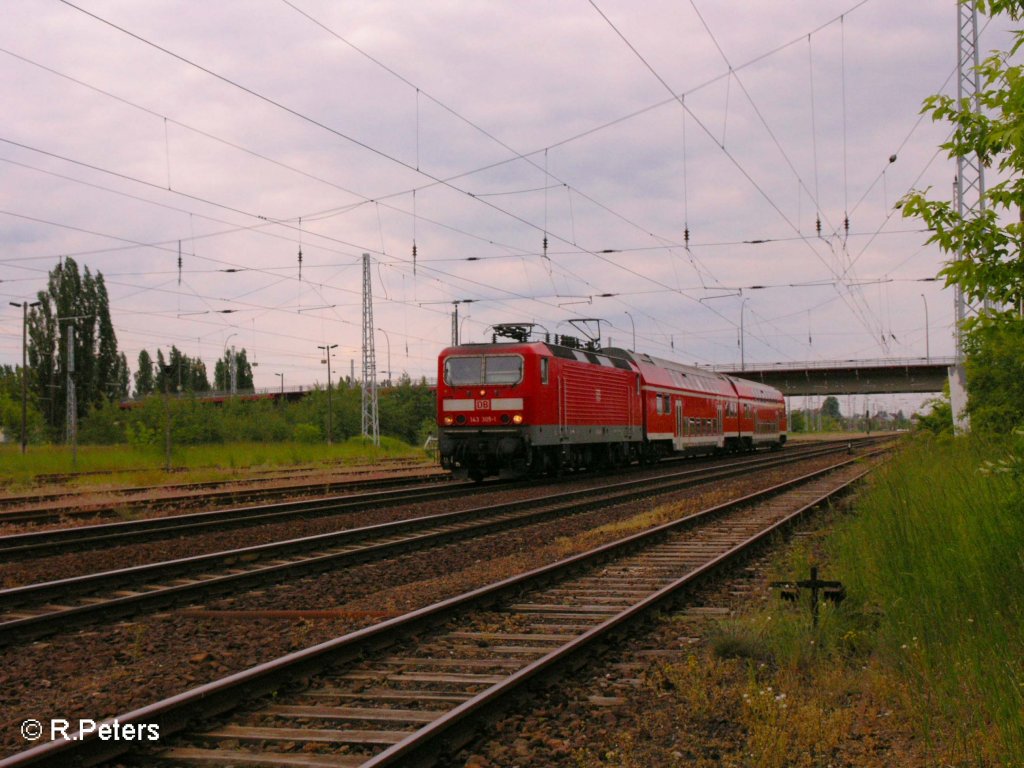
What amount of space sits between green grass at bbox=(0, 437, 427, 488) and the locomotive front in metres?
7.91

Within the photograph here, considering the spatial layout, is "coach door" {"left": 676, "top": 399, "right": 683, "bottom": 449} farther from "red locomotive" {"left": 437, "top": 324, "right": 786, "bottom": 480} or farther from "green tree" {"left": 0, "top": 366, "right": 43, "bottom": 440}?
"green tree" {"left": 0, "top": 366, "right": 43, "bottom": 440}

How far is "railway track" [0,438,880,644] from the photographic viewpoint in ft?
26.3

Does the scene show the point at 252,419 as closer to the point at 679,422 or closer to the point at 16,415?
the point at 16,415

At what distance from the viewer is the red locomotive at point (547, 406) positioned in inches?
862

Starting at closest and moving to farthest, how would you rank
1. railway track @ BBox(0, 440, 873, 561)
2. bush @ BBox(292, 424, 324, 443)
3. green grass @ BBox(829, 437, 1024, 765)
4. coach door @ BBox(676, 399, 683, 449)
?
green grass @ BBox(829, 437, 1024, 765)
railway track @ BBox(0, 440, 873, 561)
coach door @ BBox(676, 399, 683, 449)
bush @ BBox(292, 424, 324, 443)

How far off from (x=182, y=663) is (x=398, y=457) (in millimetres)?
36478

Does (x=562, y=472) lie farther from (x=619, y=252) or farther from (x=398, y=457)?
(x=398, y=457)

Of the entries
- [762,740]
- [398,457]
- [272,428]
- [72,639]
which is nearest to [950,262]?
[762,740]

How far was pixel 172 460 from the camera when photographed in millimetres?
32906

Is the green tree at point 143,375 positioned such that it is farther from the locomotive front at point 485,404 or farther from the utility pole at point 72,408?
the locomotive front at point 485,404

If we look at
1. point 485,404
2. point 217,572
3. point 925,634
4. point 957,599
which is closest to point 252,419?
point 485,404

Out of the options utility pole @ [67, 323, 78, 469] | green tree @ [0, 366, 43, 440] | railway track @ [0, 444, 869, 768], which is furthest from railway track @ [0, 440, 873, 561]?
green tree @ [0, 366, 43, 440]

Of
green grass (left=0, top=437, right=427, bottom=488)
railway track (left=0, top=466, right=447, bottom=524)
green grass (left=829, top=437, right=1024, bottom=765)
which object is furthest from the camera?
green grass (left=0, top=437, right=427, bottom=488)

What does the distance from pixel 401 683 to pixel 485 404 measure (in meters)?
16.2
